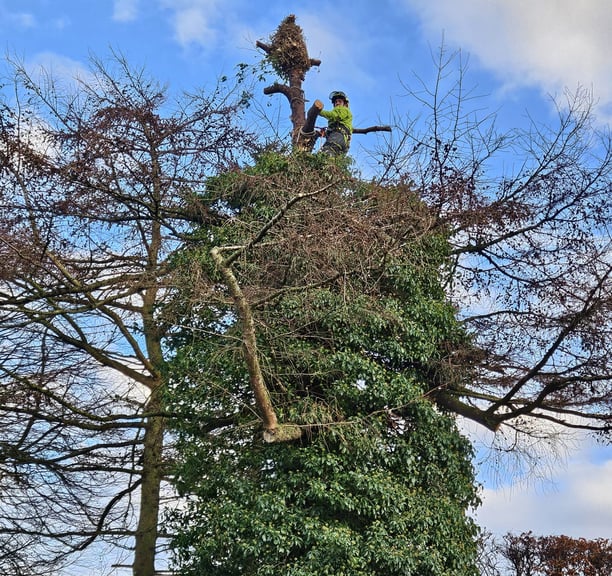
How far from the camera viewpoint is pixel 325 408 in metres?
8.11

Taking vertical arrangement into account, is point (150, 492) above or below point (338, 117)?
below

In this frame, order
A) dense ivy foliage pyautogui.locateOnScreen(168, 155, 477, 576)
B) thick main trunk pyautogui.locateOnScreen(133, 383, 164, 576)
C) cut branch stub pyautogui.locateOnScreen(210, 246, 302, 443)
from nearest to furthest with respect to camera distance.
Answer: cut branch stub pyautogui.locateOnScreen(210, 246, 302, 443)
dense ivy foliage pyautogui.locateOnScreen(168, 155, 477, 576)
thick main trunk pyautogui.locateOnScreen(133, 383, 164, 576)

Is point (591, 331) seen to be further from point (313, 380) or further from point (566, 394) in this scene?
point (313, 380)

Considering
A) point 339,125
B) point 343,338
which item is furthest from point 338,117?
point 343,338

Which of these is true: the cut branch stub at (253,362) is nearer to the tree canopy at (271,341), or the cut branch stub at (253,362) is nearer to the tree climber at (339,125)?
the tree canopy at (271,341)

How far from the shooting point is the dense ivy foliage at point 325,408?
7.67 m

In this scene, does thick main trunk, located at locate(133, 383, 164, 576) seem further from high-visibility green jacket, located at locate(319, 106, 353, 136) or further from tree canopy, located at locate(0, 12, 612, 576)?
high-visibility green jacket, located at locate(319, 106, 353, 136)

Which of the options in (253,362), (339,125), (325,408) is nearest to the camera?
(253,362)

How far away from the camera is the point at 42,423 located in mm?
10297

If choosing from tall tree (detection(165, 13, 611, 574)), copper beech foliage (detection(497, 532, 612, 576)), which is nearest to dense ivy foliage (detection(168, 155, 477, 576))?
tall tree (detection(165, 13, 611, 574))

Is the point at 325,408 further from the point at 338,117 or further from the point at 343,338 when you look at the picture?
the point at 338,117

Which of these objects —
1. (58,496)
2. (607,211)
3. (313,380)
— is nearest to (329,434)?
(313,380)

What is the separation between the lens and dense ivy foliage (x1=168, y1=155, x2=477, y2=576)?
7668 millimetres

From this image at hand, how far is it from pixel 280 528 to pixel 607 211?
20.4ft
